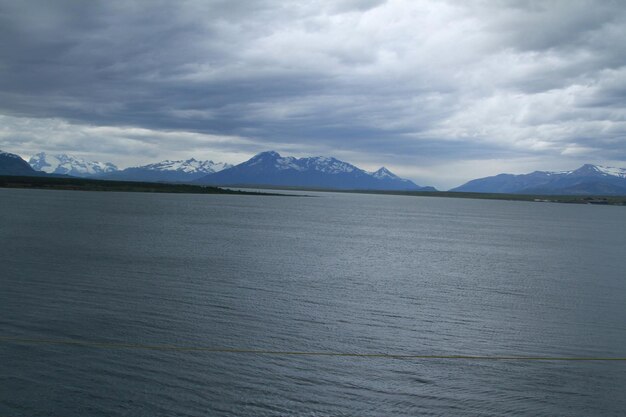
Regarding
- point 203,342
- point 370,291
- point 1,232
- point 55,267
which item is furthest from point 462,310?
point 1,232

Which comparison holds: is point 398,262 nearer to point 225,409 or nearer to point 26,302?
point 26,302

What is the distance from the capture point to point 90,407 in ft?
42.3

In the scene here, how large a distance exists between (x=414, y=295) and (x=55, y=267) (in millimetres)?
20852

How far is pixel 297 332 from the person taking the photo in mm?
20219

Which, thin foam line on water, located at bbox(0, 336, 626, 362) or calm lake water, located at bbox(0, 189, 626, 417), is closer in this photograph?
calm lake water, located at bbox(0, 189, 626, 417)

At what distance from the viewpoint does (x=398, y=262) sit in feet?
141

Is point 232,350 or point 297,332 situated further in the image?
point 297,332

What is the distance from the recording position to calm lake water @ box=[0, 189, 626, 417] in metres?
14.0

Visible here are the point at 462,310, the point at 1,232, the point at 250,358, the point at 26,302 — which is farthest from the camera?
the point at 1,232

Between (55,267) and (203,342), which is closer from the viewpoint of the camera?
(203,342)

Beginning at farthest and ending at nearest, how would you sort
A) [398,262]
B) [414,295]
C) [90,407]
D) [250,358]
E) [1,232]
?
[1,232], [398,262], [414,295], [250,358], [90,407]

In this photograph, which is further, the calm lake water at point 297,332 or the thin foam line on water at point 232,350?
the thin foam line on water at point 232,350

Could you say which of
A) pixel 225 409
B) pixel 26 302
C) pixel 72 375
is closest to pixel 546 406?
pixel 225 409

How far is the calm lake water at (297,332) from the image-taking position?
14.0 m
